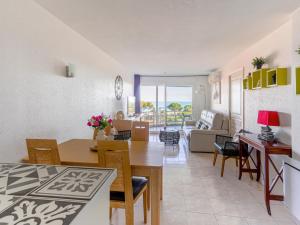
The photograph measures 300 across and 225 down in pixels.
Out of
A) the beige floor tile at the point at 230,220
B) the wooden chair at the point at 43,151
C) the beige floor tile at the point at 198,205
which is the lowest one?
the beige floor tile at the point at 230,220

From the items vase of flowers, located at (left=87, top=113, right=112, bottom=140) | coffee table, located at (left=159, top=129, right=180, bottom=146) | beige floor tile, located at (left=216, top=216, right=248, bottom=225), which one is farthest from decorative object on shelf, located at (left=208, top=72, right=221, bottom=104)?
vase of flowers, located at (left=87, top=113, right=112, bottom=140)

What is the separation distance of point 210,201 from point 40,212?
242 centimetres

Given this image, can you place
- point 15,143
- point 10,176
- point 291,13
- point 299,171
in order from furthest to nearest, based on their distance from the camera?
point 291,13 → point 299,171 → point 15,143 → point 10,176

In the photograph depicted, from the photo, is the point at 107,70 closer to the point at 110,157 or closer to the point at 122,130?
the point at 122,130

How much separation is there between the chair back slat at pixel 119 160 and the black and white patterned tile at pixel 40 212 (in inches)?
41.1

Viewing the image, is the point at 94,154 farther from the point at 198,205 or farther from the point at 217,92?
the point at 217,92

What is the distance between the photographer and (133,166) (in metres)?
1.87

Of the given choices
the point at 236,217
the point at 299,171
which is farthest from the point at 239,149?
the point at 236,217

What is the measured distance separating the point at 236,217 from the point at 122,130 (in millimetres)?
2875

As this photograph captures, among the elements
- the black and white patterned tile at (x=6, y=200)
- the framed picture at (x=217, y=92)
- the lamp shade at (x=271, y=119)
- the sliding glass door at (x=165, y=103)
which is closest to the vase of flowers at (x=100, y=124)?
the black and white patterned tile at (x=6, y=200)

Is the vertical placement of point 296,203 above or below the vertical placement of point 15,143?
below

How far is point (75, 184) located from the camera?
944 millimetres

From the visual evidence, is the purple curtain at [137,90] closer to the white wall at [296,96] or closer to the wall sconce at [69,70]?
the wall sconce at [69,70]

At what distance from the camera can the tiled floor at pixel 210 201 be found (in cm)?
223
